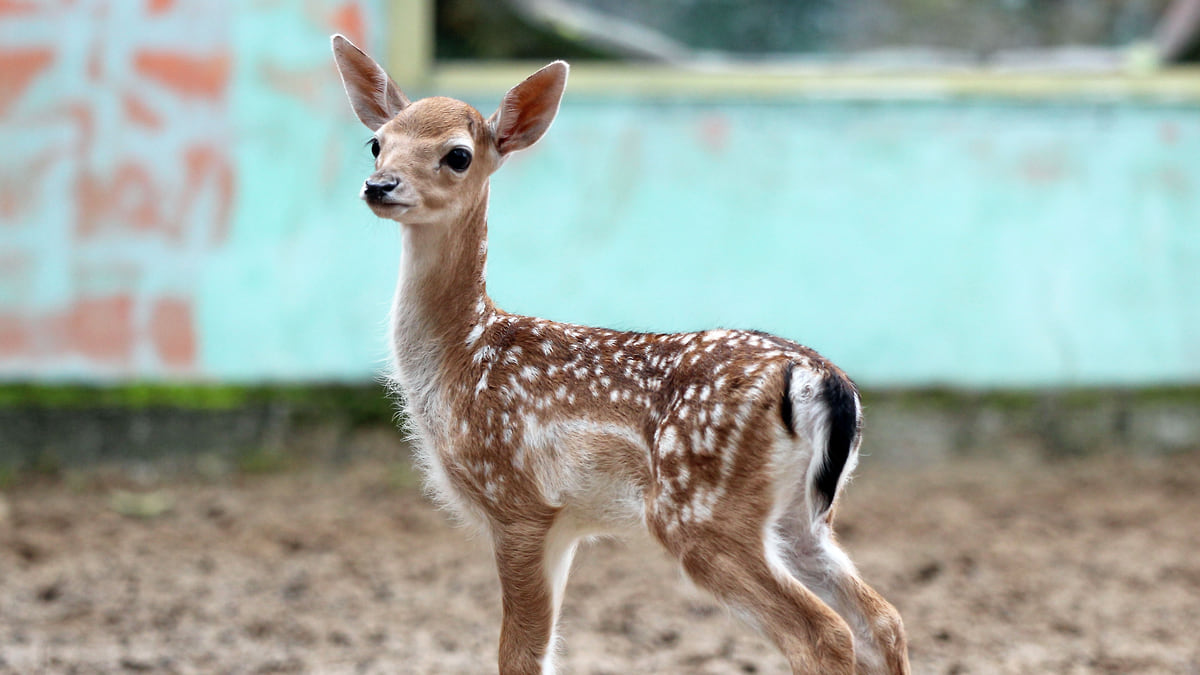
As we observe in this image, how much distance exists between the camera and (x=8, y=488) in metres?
7.14

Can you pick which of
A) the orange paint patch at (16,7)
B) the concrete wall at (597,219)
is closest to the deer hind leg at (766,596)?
the concrete wall at (597,219)

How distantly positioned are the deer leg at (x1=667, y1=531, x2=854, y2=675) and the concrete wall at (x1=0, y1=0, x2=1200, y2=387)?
4.26 metres

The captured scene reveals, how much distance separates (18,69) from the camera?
7086 millimetres

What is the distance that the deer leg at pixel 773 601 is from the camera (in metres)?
3.01

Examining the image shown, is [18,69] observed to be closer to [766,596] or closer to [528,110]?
[528,110]

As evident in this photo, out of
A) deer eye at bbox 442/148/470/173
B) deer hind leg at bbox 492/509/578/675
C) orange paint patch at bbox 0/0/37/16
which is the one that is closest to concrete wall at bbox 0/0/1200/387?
orange paint patch at bbox 0/0/37/16

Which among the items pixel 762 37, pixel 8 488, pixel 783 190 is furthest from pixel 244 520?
pixel 762 37

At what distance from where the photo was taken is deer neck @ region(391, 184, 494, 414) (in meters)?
3.60

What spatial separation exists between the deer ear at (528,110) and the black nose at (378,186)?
0.43m

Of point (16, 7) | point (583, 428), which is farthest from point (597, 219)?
point (583, 428)

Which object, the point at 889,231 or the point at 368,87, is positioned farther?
the point at 889,231

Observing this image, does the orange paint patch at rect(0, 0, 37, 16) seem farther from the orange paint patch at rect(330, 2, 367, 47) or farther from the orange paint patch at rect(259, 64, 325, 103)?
the orange paint patch at rect(330, 2, 367, 47)

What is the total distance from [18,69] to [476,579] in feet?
12.8

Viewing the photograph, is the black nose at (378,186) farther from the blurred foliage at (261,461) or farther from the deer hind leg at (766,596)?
the blurred foliage at (261,461)
